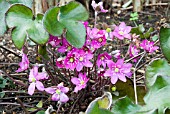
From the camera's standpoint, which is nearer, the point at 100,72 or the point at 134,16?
the point at 100,72

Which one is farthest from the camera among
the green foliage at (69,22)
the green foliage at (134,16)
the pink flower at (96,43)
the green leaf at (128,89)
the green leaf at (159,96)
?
the green foliage at (134,16)

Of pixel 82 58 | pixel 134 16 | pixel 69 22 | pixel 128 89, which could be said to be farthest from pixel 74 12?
pixel 134 16

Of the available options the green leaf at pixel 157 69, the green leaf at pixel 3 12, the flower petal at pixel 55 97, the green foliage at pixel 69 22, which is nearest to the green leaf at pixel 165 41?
the green leaf at pixel 157 69

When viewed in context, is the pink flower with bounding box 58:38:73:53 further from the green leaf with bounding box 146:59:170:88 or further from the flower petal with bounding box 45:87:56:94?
the green leaf with bounding box 146:59:170:88

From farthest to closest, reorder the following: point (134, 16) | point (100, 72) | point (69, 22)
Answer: point (134, 16) → point (100, 72) → point (69, 22)

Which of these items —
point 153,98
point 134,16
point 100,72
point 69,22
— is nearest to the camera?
point 153,98

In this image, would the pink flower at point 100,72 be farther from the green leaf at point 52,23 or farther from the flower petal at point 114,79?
the green leaf at point 52,23

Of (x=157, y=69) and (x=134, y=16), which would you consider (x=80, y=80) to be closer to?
(x=157, y=69)

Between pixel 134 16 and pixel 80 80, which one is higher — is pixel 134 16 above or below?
above
